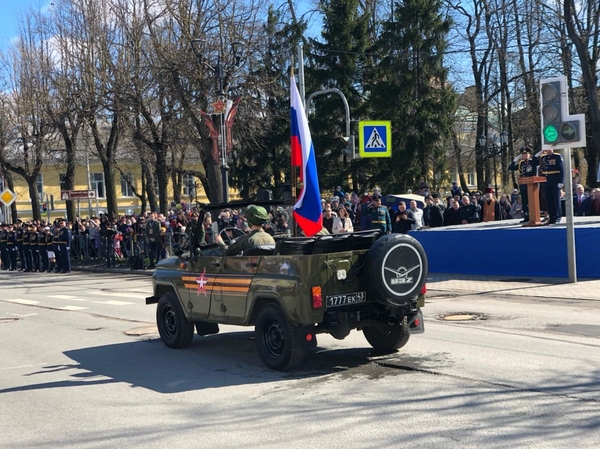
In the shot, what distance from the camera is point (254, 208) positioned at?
9.04 m

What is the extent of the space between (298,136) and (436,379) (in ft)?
14.2

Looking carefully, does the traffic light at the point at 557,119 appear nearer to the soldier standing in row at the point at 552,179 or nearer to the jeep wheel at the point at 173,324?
the soldier standing in row at the point at 552,179

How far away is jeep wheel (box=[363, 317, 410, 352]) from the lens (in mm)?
8758

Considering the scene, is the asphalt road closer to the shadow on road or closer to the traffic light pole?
the shadow on road

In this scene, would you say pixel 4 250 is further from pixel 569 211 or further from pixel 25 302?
pixel 569 211

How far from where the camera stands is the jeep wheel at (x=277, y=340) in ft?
26.0

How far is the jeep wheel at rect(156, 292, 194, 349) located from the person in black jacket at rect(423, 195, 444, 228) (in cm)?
1361

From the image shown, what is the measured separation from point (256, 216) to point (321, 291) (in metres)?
1.61

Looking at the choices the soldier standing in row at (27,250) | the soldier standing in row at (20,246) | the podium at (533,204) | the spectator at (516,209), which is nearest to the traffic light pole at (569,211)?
the podium at (533,204)

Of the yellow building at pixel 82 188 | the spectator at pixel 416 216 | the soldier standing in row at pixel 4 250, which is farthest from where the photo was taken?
the yellow building at pixel 82 188

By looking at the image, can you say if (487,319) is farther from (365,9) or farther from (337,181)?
(365,9)

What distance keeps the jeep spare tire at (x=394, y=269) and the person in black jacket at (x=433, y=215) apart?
48.2 feet

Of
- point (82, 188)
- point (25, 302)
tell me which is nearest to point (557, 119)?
point (25, 302)

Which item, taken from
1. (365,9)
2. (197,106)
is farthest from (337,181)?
(197,106)
